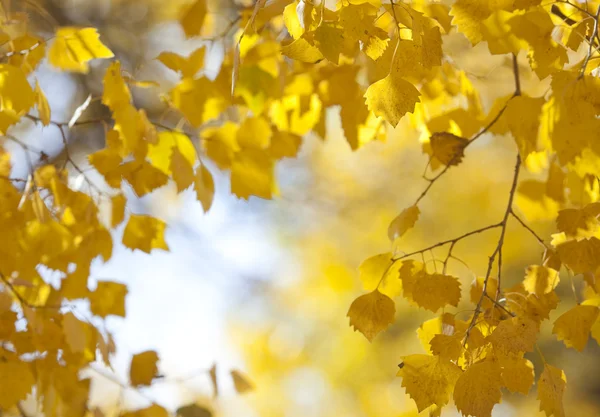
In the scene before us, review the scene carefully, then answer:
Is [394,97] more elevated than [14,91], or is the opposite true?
[14,91]

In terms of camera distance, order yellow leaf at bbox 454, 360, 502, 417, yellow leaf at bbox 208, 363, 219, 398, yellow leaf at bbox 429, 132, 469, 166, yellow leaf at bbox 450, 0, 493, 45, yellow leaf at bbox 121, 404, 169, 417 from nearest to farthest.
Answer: yellow leaf at bbox 454, 360, 502, 417, yellow leaf at bbox 450, 0, 493, 45, yellow leaf at bbox 429, 132, 469, 166, yellow leaf at bbox 121, 404, 169, 417, yellow leaf at bbox 208, 363, 219, 398

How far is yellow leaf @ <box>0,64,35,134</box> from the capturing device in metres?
1.06

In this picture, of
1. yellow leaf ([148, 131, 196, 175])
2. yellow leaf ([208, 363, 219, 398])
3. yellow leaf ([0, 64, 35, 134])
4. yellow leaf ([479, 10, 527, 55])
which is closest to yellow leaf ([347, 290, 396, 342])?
yellow leaf ([479, 10, 527, 55])

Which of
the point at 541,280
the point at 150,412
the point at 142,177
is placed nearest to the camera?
the point at 541,280

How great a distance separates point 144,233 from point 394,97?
0.73 metres

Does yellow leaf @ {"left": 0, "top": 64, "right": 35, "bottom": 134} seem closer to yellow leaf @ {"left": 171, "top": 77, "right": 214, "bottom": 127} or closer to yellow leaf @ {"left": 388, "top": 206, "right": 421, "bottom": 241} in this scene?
yellow leaf @ {"left": 171, "top": 77, "right": 214, "bottom": 127}

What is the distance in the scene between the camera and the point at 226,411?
578 centimetres

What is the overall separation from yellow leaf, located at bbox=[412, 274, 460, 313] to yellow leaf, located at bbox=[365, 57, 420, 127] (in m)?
0.26

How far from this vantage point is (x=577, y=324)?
97cm

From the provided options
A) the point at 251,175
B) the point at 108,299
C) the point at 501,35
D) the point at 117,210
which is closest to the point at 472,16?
the point at 501,35

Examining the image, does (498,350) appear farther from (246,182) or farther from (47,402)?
(47,402)

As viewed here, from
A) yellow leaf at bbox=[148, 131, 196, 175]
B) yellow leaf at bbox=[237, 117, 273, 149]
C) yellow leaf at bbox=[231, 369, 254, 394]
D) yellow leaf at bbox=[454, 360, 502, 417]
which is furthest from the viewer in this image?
yellow leaf at bbox=[231, 369, 254, 394]

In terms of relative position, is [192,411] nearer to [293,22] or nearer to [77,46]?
[77,46]

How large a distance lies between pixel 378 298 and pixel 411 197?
14.5ft
